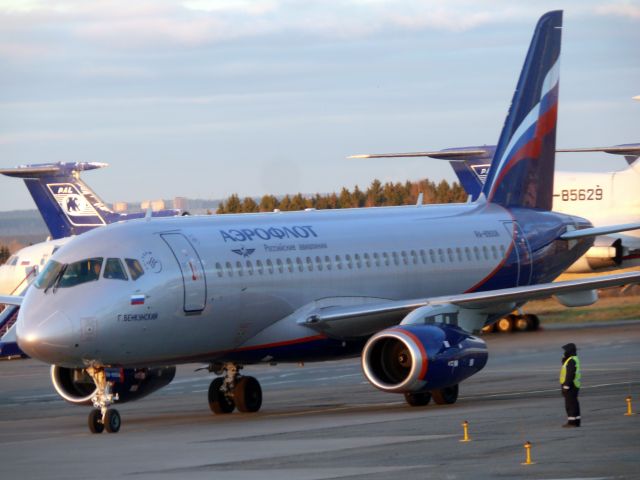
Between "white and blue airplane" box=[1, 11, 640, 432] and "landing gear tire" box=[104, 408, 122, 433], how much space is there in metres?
0.03

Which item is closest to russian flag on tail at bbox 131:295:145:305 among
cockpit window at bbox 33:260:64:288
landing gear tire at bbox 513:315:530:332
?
cockpit window at bbox 33:260:64:288

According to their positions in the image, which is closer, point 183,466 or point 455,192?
point 183,466

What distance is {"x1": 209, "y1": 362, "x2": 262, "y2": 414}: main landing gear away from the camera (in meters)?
30.1

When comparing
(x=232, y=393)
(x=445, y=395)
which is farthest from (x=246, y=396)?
(x=445, y=395)

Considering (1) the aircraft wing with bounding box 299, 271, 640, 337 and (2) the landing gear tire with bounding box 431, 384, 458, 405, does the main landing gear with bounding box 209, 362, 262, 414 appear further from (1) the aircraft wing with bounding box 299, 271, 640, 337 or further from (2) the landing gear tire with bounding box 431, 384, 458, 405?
(2) the landing gear tire with bounding box 431, 384, 458, 405

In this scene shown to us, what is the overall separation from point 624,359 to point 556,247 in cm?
459

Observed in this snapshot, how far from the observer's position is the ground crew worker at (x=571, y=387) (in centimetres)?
2306

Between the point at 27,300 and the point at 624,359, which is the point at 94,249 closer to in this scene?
the point at 27,300

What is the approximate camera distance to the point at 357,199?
380 feet

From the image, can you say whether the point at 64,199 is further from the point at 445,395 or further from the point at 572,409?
the point at 572,409

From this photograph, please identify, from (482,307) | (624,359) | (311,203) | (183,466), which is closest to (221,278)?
(482,307)

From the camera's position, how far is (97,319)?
85.0 feet

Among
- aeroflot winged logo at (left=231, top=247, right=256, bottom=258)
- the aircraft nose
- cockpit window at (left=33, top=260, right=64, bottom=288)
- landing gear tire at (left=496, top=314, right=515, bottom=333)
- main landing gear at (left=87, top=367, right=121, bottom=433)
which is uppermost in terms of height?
aeroflot winged logo at (left=231, top=247, right=256, bottom=258)

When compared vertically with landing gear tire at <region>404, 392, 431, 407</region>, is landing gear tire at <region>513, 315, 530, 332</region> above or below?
above
